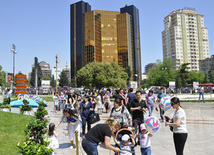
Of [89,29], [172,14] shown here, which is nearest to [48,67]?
[89,29]

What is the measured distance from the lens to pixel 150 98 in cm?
1023

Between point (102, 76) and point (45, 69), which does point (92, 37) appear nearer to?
point (102, 76)

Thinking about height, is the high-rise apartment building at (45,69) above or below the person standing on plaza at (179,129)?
above

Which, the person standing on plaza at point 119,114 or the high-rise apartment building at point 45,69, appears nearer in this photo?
the person standing on plaza at point 119,114

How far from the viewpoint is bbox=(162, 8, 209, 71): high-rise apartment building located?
396 ft

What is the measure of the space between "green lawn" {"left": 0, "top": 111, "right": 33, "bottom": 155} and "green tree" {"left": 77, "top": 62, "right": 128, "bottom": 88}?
1836 inches

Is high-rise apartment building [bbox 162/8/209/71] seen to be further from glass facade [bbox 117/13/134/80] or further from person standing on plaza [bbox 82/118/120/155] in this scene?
person standing on plaza [bbox 82/118/120/155]

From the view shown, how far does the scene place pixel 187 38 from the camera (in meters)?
122

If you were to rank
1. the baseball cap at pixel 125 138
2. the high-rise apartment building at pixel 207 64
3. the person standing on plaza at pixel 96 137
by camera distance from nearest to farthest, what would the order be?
the person standing on plaza at pixel 96 137
the baseball cap at pixel 125 138
the high-rise apartment building at pixel 207 64

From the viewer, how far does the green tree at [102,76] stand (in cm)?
5684

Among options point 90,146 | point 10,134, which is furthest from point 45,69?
point 90,146

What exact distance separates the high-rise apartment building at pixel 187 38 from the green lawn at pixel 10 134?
121 metres

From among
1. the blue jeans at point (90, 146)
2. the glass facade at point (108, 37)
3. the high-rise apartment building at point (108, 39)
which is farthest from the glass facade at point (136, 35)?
the blue jeans at point (90, 146)

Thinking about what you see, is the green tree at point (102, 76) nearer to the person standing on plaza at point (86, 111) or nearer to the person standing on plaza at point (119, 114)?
the person standing on plaza at point (86, 111)
